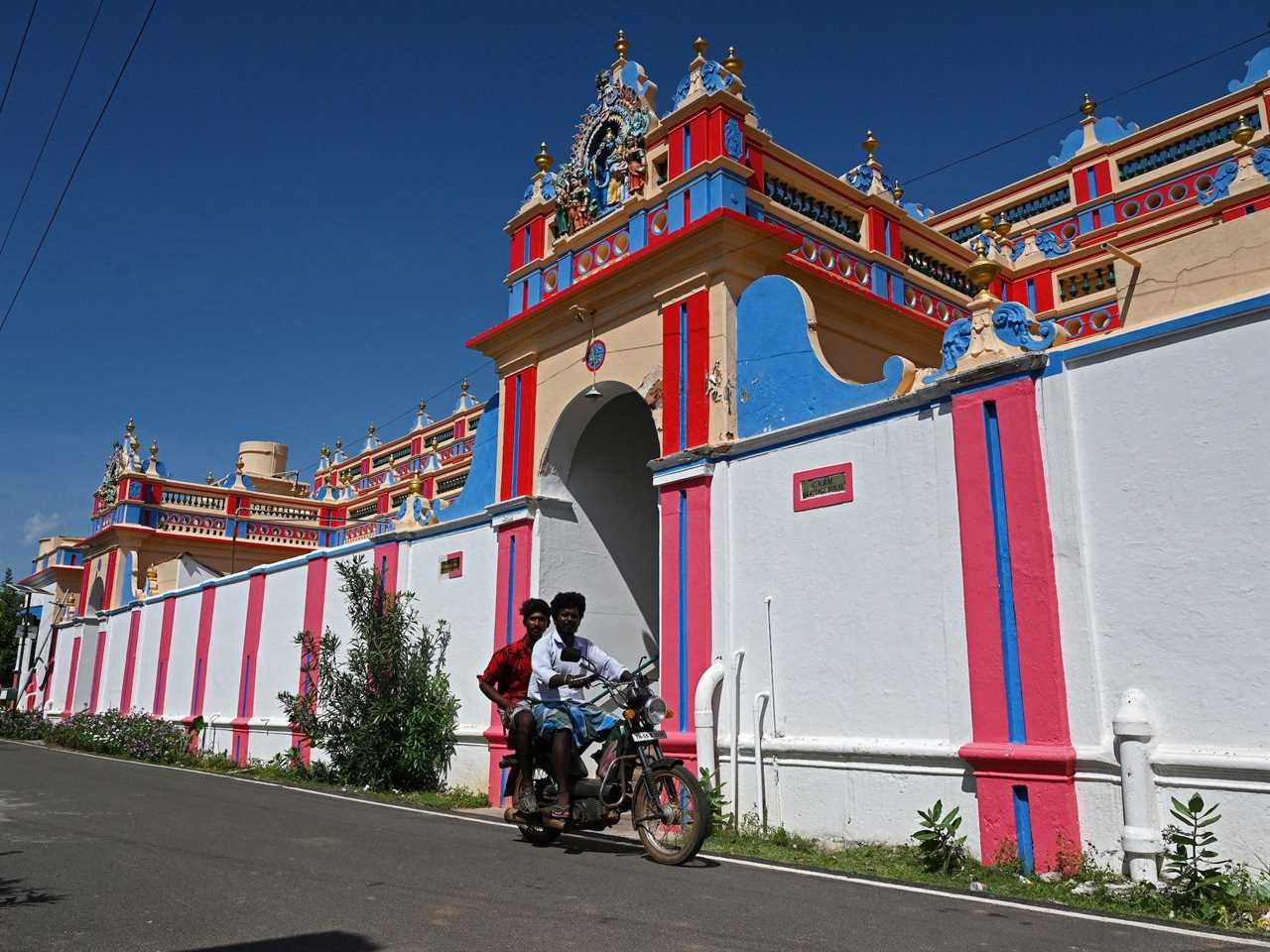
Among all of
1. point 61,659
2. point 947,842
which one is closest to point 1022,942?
point 947,842

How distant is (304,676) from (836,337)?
33.1 ft

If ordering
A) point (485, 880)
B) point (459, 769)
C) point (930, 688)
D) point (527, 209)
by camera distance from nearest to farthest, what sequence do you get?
1. point (485, 880)
2. point (930, 688)
3. point (459, 769)
4. point (527, 209)

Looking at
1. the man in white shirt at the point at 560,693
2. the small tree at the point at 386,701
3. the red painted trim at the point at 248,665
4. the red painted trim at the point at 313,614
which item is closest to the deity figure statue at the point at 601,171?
the small tree at the point at 386,701

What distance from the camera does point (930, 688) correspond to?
7.72 m

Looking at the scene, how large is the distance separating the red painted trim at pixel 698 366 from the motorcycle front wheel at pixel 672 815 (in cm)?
414

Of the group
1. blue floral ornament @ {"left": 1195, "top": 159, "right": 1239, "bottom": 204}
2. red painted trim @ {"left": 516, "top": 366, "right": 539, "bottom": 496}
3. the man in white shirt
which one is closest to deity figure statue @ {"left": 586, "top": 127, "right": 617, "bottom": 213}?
red painted trim @ {"left": 516, "top": 366, "right": 539, "bottom": 496}

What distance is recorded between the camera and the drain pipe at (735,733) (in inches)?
350

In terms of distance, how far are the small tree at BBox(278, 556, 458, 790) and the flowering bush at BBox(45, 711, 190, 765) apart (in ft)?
19.9

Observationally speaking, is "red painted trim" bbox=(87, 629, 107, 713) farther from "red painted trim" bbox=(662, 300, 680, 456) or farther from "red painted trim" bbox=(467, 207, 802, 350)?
"red painted trim" bbox=(662, 300, 680, 456)

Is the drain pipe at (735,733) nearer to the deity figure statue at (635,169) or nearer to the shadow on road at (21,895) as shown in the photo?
the shadow on road at (21,895)

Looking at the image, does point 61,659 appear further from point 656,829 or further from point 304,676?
point 656,829

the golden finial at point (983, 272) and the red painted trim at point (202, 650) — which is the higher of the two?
the golden finial at point (983, 272)

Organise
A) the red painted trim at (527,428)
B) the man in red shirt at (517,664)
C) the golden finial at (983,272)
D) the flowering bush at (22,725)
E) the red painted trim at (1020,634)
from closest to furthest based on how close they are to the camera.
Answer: the red painted trim at (1020,634) → the golden finial at (983,272) → the man in red shirt at (517,664) → the red painted trim at (527,428) → the flowering bush at (22,725)

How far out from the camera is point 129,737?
19969mm
